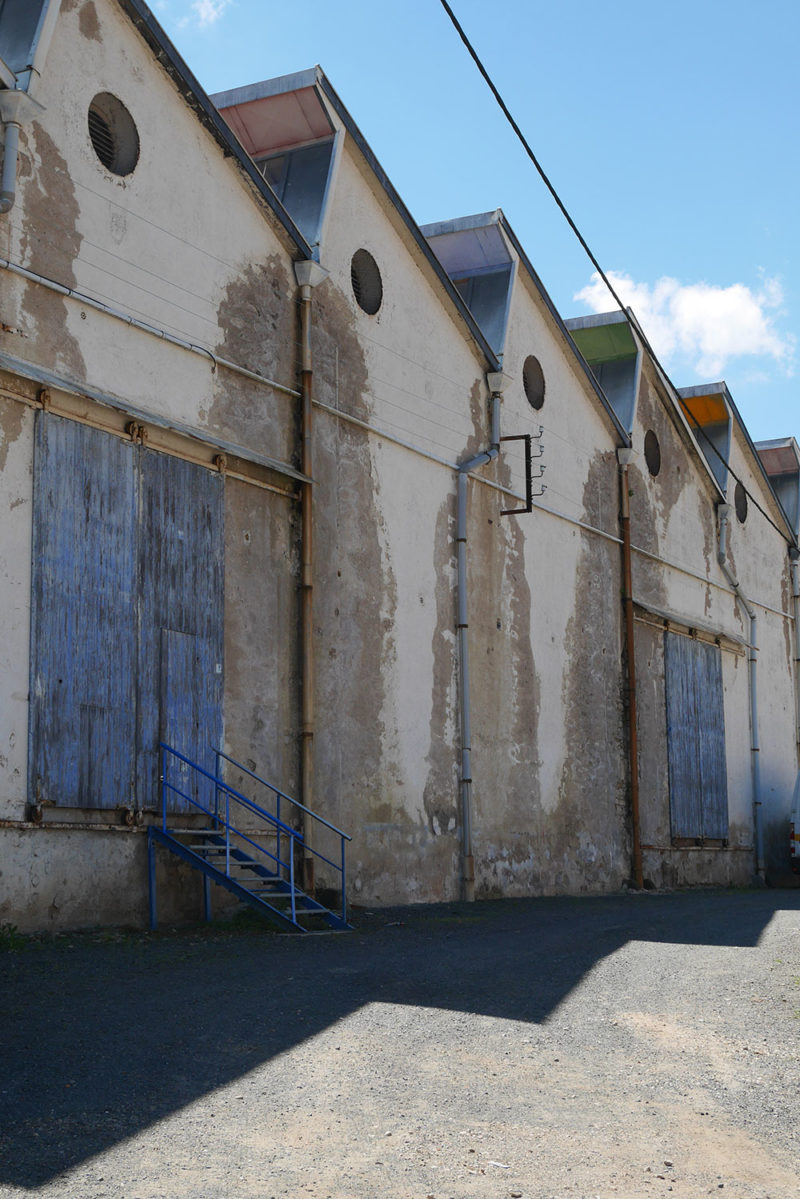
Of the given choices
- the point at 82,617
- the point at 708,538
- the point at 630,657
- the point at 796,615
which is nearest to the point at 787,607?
the point at 796,615

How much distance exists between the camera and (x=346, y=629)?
50.5ft

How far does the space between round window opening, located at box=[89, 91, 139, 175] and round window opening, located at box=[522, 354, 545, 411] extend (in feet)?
26.5

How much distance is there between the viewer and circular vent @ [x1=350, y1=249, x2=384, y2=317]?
54.3ft

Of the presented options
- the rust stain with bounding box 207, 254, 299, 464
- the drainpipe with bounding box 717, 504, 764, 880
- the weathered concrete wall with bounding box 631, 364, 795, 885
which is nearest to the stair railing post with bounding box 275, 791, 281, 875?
the rust stain with bounding box 207, 254, 299, 464

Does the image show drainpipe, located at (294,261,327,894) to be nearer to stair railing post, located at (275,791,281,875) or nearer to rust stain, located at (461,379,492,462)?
stair railing post, located at (275,791,281,875)

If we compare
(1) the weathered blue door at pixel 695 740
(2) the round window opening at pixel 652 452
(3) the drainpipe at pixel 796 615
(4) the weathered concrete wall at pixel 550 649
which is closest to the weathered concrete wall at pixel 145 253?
(4) the weathered concrete wall at pixel 550 649


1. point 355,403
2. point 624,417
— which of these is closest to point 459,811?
point 355,403

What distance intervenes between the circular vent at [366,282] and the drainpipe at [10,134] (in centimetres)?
535

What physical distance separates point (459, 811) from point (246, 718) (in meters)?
4.16

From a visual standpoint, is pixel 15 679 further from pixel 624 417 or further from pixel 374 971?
pixel 624 417

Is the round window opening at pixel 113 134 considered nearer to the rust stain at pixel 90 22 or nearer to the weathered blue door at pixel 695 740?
the rust stain at pixel 90 22

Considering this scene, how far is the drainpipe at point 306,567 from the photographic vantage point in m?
14.4

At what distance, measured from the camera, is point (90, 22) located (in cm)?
1280

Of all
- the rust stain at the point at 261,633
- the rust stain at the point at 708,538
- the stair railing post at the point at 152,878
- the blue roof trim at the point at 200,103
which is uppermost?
the blue roof trim at the point at 200,103
